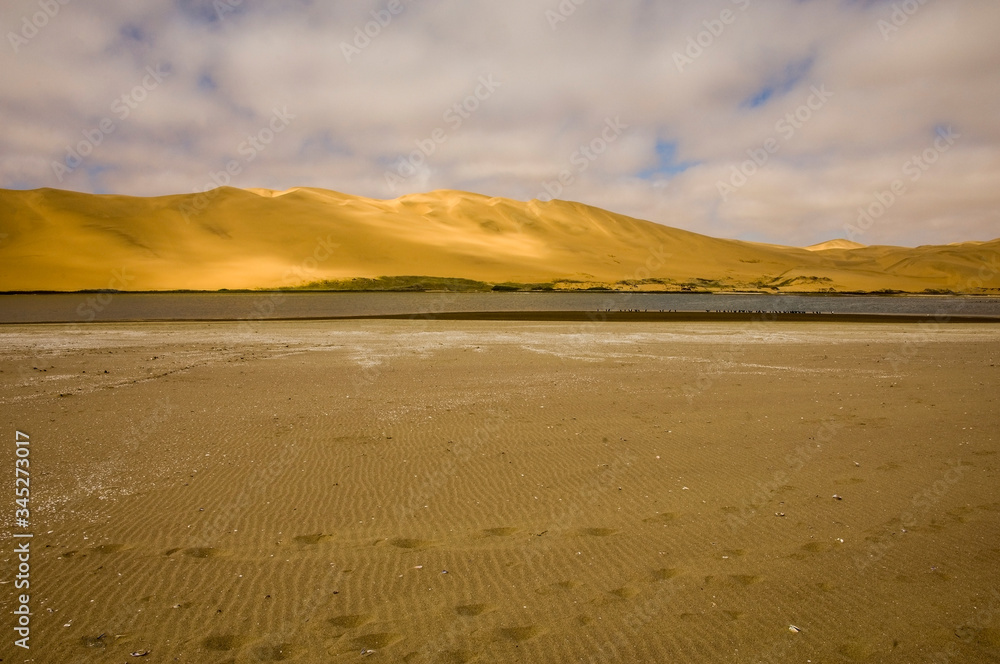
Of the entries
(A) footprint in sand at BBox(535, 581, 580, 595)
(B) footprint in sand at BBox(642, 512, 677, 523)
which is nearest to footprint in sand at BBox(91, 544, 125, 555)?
(A) footprint in sand at BBox(535, 581, 580, 595)

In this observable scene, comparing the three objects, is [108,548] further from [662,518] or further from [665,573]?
[662,518]

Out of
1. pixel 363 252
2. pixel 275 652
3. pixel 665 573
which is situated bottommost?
pixel 275 652

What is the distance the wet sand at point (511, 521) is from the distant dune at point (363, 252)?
238 feet

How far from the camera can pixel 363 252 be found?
9662cm

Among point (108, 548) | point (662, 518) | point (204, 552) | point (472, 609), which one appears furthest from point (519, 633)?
point (108, 548)

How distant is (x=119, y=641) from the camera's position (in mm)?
3188

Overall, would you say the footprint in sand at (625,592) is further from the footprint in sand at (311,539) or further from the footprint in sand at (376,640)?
the footprint in sand at (311,539)

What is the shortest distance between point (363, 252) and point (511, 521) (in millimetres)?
96385

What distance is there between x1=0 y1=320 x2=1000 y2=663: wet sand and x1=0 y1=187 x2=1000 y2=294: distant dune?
72.6 metres

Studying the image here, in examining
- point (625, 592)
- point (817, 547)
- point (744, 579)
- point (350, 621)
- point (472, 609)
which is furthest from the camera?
point (817, 547)

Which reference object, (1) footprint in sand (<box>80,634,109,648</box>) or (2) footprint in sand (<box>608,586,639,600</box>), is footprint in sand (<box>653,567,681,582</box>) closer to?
(2) footprint in sand (<box>608,586,639,600</box>)

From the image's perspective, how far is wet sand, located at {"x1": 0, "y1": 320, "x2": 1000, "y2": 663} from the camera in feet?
10.8

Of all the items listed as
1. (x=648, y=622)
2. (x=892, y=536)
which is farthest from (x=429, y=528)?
(x=892, y=536)

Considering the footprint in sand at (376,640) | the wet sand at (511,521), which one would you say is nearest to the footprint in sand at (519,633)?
the wet sand at (511,521)
